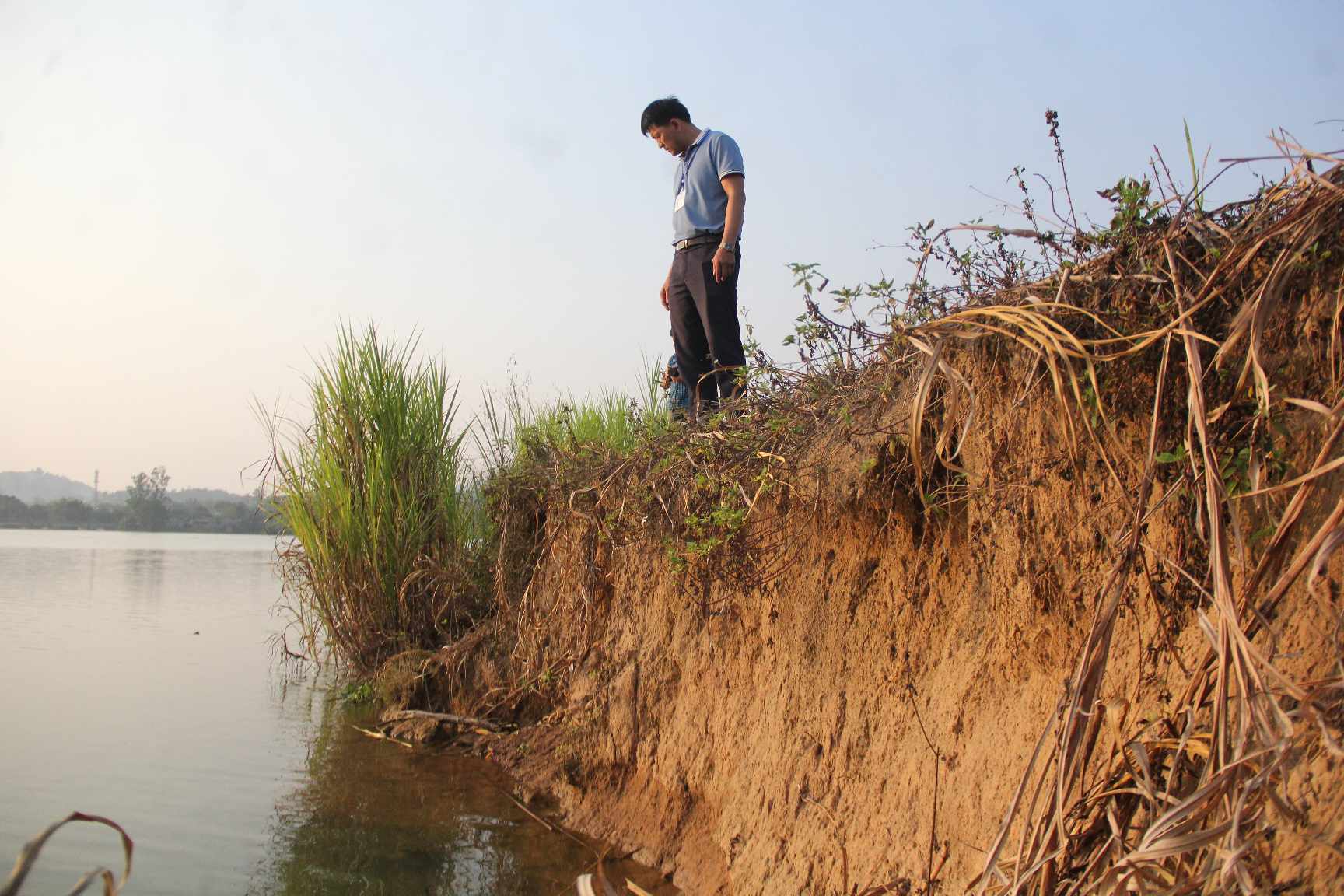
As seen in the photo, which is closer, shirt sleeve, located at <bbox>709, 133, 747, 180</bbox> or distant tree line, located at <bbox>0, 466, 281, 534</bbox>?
shirt sleeve, located at <bbox>709, 133, 747, 180</bbox>

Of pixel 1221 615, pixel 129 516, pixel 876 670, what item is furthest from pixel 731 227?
pixel 129 516

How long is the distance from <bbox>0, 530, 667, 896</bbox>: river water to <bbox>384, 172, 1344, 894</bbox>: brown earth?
0.55 meters

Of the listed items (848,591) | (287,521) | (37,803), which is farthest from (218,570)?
(848,591)

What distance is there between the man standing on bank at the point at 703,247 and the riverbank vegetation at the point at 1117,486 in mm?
600

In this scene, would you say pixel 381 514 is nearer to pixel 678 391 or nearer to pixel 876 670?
pixel 678 391

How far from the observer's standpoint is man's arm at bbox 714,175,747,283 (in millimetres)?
5043

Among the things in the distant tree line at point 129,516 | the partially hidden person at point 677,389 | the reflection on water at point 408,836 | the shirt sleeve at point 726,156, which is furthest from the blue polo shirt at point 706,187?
the distant tree line at point 129,516

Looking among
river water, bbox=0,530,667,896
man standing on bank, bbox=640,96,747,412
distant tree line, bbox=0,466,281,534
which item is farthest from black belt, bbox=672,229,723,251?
distant tree line, bbox=0,466,281,534

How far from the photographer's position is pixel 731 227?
16.5 ft

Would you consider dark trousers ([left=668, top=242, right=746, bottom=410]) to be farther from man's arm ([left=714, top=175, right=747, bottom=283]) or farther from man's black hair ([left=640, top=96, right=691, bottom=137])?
man's black hair ([left=640, top=96, right=691, bottom=137])

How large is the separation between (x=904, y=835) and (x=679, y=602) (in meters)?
1.85

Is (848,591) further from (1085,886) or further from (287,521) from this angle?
(287,521)

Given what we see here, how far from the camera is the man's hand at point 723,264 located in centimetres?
504

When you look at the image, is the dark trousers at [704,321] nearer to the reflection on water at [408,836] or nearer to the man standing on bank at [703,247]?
the man standing on bank at [703,247]
